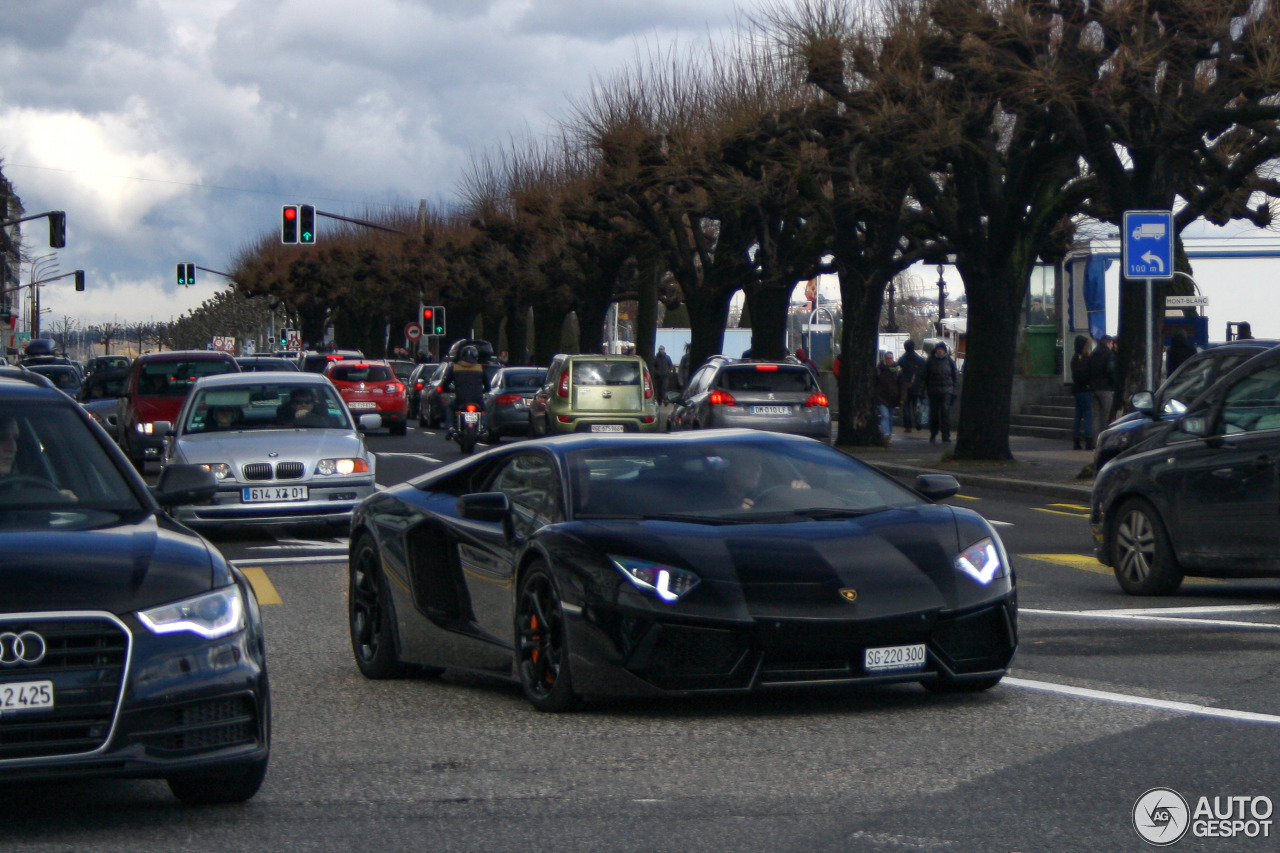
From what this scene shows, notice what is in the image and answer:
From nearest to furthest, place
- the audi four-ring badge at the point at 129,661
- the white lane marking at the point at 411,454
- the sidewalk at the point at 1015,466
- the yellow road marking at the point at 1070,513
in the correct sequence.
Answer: the audi four-ring badge at the point at 129,661
the yellow road marking at the point at 1070,513
the sidewalk at the point at 1015,466
the white lane marking at the point at 411,454

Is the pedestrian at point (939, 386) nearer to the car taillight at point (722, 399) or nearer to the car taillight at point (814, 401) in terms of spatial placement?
the car taillight at point (814, 401)

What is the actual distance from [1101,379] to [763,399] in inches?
230

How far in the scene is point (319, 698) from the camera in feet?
27.3

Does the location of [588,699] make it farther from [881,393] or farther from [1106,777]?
[881,393]

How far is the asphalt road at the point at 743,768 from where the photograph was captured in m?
5.50

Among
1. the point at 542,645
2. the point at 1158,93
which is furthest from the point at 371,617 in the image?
the point at 1158,93

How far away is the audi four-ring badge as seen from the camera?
521cm

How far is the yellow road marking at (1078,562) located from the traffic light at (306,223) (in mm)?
35537

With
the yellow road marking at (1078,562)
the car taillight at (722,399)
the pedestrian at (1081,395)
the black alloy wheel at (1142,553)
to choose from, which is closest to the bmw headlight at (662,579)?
the black alloy wheel at (1142,553)

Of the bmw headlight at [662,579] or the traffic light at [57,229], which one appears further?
the traffic light at [57,229]

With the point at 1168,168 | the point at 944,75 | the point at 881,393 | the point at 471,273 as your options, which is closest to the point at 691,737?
the point at 1168,168

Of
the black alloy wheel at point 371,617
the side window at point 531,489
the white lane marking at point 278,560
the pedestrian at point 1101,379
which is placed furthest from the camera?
the pedestrian at point 1101,379

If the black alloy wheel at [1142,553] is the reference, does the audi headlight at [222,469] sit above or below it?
above

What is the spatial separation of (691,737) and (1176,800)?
6.43ft
